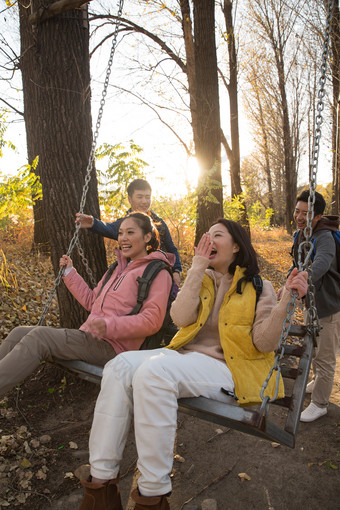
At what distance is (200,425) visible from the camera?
338cm

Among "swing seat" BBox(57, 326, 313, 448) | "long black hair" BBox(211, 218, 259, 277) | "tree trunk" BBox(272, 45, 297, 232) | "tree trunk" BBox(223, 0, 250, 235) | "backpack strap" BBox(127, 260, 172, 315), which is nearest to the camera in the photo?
"swing seat" BBox(57, 326, 313, 448)

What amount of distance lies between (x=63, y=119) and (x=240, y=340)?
8.22 feet

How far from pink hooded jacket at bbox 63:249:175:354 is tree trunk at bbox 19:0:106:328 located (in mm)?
775

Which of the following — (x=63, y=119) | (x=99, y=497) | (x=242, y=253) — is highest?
(x=63, y=119)

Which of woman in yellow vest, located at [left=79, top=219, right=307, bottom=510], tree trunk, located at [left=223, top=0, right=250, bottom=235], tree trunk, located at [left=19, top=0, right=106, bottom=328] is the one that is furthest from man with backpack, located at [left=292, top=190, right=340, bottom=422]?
tree trunk, located at [left=223, top=0, right=250, bottom=235]

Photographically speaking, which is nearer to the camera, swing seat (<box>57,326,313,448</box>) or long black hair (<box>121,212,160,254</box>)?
swing seat (<box>57,326,313,448</box>)

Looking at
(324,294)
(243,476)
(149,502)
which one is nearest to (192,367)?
(149,502)

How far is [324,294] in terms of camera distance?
3.31 meters

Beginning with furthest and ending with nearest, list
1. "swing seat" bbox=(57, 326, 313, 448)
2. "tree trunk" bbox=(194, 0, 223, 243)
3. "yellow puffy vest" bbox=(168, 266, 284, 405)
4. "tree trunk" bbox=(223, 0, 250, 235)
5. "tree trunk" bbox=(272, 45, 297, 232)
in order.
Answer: "tree trunk" bbox=(272, 45, 297, 232) → "tree trunk" bbox=(223, 0, 250, 235) → "tree trunk" bbox=(194, 0, 223, 243) → "yellow puffy vest" bbox=(168, 266, 284, 405) → "swing seat" bbox=(57, 326, 313, 448)

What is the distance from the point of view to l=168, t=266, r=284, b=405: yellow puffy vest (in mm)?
2281

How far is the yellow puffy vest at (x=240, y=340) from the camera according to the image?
7.48ft

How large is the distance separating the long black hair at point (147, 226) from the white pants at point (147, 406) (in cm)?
115

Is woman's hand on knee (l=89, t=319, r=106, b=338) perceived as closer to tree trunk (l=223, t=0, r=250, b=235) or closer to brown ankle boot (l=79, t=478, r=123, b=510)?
brown ankle boot (l=79, t=478, r=123, b=510)

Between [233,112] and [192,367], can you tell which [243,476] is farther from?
[233,112]
